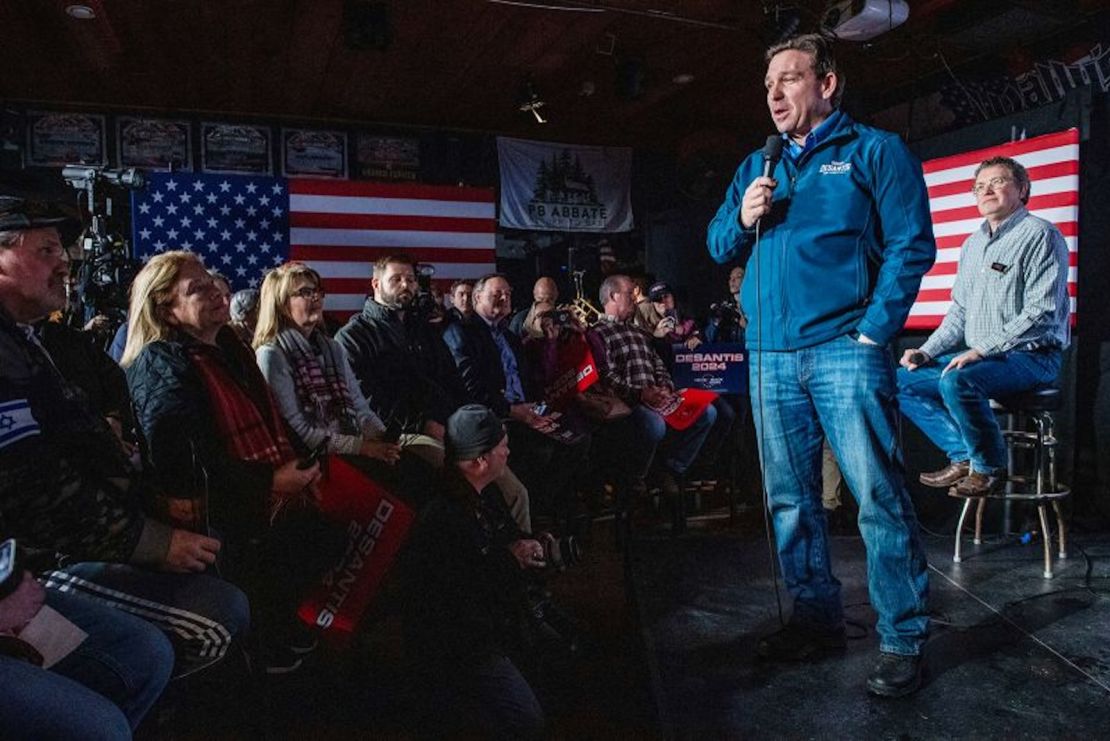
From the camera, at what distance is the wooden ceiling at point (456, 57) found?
16.4ft

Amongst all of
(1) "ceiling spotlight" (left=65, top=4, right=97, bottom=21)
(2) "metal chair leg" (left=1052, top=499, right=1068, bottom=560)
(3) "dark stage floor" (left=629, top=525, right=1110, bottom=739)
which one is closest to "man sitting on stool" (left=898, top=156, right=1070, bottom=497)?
(2) "metal chair leg" (left=1052, top=499, right=1068, bottom=560)

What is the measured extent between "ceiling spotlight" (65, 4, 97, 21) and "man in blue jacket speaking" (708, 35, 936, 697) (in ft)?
14.7

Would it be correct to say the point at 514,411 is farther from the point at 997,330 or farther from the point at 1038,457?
the point at 1038,457

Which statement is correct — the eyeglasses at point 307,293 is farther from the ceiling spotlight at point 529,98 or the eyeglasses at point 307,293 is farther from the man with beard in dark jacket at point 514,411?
the ceiling spotlight at point 529,98

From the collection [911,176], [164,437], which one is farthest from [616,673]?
[911,176]

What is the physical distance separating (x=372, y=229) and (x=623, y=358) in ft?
7.40

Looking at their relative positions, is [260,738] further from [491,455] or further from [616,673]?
[616,673]

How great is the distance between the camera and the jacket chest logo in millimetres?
2133

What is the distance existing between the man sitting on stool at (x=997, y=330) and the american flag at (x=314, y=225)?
376cm

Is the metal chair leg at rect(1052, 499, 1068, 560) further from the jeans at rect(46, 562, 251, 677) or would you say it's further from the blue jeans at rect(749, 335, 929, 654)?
the jeans at rect(46, 562, 251, 677)

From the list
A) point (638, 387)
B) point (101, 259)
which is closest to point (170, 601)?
point (101, 259)

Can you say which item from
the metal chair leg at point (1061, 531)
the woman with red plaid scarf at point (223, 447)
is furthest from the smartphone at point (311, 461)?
the metal chair leg at point (1061, 531)

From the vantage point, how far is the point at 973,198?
195 inches

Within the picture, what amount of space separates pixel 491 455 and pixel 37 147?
21.6 feet
